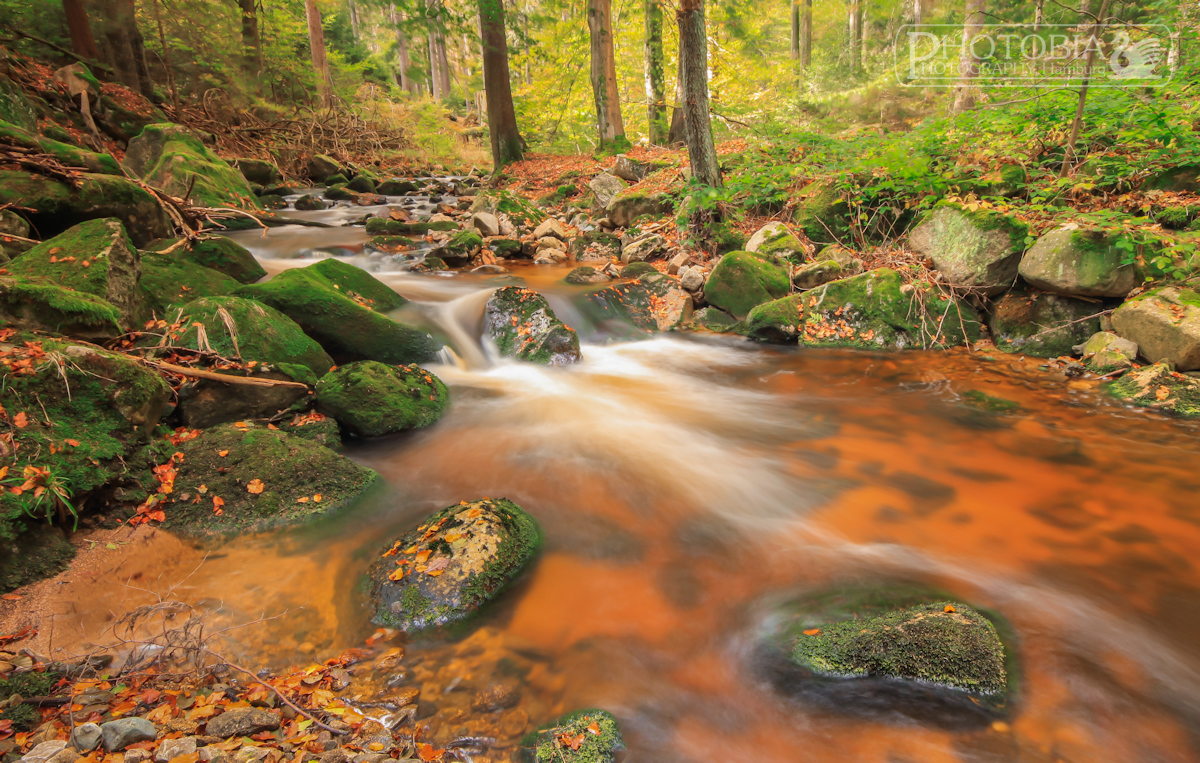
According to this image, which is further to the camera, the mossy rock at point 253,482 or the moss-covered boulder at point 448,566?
the mossy rock at point 253,482

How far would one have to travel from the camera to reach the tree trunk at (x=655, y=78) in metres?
14.7

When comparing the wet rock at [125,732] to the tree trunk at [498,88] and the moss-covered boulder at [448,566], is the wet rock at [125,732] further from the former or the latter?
the tree trunk at [498,88]

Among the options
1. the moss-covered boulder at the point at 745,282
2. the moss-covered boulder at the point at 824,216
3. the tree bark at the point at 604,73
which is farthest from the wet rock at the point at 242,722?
the tree bark at the point at 604,73

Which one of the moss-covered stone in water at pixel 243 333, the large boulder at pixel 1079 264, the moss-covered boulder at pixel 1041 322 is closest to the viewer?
the moss-covered stone in water at pixel 243 333

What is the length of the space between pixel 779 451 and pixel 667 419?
1.26 meters

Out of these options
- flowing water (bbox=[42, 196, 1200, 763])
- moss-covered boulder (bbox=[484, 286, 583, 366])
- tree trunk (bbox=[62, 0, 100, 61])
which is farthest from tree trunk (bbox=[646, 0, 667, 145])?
tree trunk (bbox=[62, 0, 100, 61])

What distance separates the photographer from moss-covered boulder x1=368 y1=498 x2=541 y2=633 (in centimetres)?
299

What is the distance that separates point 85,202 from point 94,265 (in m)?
1.93

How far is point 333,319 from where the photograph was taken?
18.7 ft

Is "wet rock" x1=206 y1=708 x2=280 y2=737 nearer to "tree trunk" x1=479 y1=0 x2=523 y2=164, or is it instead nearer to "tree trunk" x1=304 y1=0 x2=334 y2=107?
"tree trunk" x1=479 y1=0 x2=523 y2=164

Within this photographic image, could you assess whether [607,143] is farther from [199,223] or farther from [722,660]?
[722,660]

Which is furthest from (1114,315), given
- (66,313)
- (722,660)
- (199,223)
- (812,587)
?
(199,223)

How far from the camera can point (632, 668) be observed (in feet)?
9.05

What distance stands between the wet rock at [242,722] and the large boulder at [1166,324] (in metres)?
7.88
